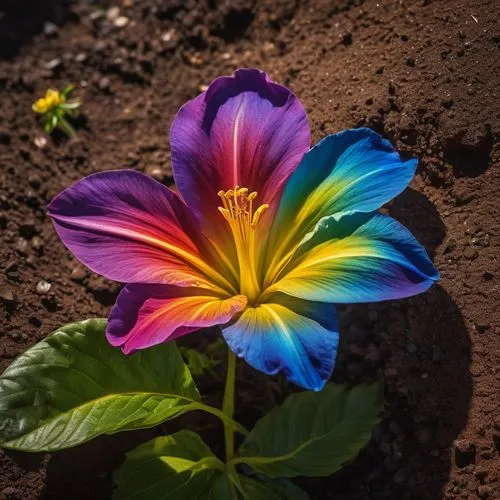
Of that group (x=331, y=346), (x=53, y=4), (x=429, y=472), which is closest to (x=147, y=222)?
(x=331, y=346)

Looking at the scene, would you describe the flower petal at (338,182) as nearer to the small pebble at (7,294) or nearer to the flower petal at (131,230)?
the flower petal at (131,230)

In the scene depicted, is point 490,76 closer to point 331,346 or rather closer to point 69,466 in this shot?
point 331,346

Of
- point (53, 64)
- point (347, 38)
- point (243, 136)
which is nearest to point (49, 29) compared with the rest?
point (53, 64)

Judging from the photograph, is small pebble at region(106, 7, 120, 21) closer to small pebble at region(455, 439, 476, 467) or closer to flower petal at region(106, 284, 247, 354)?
flower petal at region(106, 284, 247, 354)

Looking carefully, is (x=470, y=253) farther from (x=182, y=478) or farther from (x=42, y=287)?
(x=42, y=287)

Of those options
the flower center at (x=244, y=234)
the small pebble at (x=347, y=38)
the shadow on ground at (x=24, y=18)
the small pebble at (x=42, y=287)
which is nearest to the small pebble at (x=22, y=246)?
the small pebble at (x=42, y=287)

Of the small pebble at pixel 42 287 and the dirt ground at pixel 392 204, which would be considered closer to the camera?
→ the dirt ground at pixel 392 204
